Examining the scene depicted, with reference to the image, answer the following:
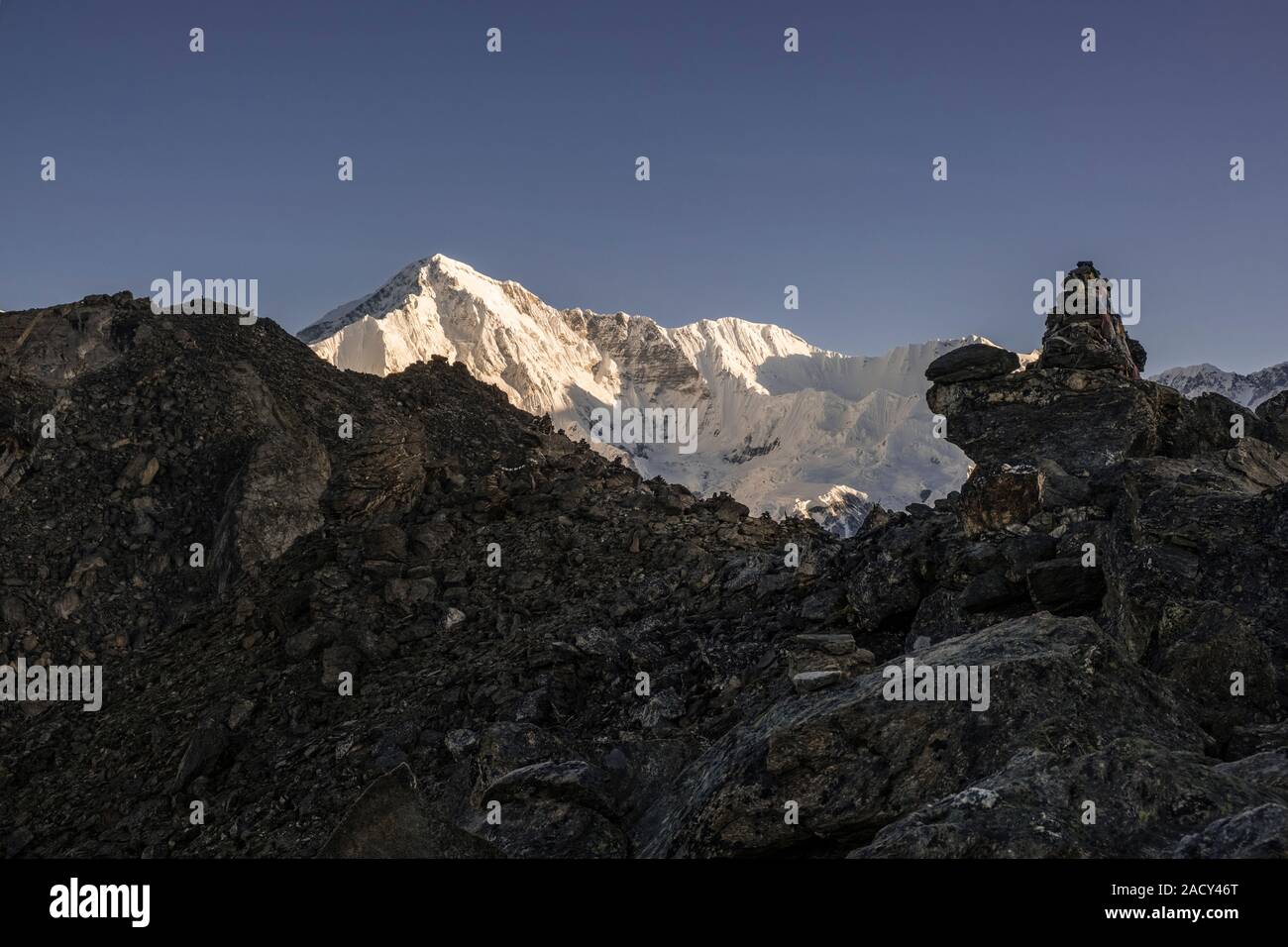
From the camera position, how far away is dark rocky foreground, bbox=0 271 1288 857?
696 cm

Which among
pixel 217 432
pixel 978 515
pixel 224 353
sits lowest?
pixel 978 515

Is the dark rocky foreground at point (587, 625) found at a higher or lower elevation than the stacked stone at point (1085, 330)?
lower

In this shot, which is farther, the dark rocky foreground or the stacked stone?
the stacked stone

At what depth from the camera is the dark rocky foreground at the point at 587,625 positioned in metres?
6.96

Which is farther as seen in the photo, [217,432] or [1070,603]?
[217,432]

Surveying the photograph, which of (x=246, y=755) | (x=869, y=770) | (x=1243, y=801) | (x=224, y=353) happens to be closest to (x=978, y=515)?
(x=869, y=770)

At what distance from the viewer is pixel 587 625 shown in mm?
16328

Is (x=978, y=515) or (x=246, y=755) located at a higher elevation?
(x=978, y=515)

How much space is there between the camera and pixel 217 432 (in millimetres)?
23766

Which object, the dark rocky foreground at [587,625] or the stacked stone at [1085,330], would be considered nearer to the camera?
the dark rocky foreground at [587,625]

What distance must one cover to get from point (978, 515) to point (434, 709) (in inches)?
369

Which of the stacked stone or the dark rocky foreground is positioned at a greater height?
the stacked stone
